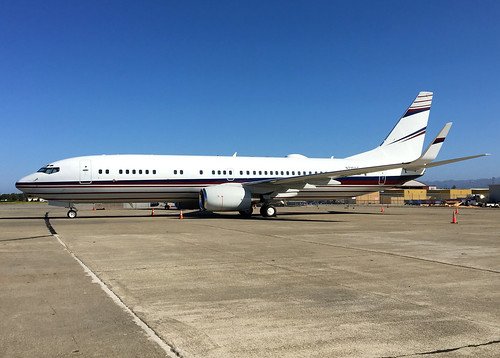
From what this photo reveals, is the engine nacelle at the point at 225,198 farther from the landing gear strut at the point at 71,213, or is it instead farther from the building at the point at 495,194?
the building at the point at 495,194

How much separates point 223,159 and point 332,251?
1710 cm

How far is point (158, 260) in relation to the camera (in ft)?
31.2

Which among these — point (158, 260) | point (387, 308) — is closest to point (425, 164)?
point (158, 260)

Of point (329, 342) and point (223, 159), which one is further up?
point (223, 159)

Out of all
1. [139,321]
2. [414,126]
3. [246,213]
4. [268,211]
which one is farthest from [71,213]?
[414,126]

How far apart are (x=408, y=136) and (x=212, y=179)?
14567 mm

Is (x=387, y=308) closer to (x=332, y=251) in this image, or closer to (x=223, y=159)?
(x=332, y=251)

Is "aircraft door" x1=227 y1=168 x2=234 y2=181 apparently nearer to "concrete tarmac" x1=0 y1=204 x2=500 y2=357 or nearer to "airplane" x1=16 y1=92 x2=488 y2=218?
"airplane" x1=16 y1=92 x2=488 y2=218

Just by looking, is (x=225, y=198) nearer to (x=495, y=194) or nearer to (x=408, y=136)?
(x=408, y=136)

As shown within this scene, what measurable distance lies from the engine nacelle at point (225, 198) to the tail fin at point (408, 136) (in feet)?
34.3

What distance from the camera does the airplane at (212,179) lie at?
24016 millimetres

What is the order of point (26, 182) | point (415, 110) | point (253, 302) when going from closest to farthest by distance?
point (253, 302), point (26, 182), point (415, 110)

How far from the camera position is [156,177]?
25.2 meters

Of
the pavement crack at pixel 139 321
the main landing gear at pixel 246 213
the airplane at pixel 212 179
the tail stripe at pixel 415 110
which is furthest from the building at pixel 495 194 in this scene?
the pavement crack at pixel 139 321
